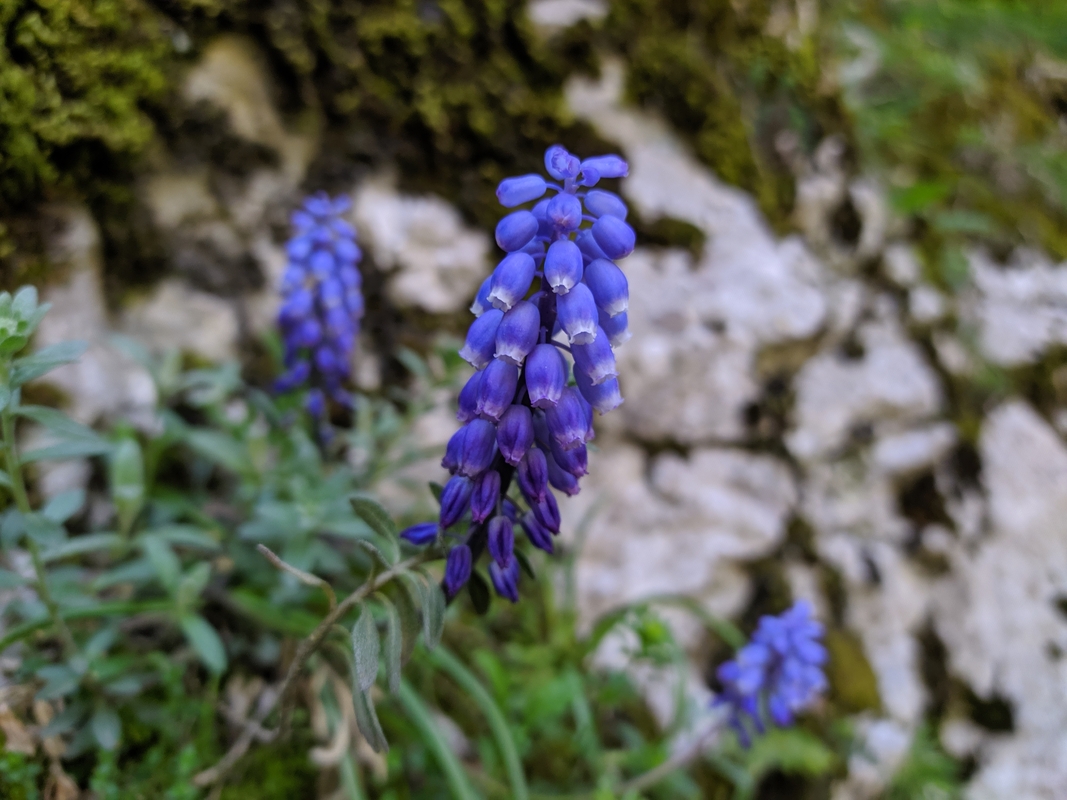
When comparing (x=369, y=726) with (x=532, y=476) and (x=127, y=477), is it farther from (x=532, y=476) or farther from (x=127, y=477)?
(x=127, y=477)

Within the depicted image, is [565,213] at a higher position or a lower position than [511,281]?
higher

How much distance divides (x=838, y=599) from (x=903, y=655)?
0.38m

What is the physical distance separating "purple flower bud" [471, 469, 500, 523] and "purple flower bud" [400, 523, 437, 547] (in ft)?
0.55

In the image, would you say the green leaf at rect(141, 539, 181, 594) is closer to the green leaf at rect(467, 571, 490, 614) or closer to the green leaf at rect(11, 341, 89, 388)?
the green leaf at rect(11, 341, 89, 388)

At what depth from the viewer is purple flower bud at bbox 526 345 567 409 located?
4.57 ft

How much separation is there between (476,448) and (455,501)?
0.41 ft

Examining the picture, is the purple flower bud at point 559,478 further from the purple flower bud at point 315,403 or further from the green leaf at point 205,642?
the purple flower bud at point 315,403

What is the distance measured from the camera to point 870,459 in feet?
12.2

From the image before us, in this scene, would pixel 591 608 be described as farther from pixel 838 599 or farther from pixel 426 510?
pixel 838 599

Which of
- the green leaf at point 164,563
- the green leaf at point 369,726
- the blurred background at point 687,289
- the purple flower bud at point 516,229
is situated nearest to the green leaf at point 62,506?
the green leaf at point 164,563

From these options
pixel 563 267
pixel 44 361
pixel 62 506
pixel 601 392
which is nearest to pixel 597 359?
pixel 601 392

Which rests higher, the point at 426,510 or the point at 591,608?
the point at 426,510

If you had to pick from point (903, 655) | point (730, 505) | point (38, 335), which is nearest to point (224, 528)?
point (38, 335)

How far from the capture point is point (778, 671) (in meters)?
2.49
